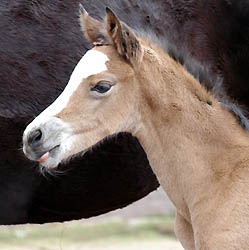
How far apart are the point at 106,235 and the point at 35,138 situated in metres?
4.71

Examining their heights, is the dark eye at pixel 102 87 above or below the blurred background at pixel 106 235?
above

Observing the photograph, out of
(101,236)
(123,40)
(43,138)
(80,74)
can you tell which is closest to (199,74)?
(123,40)

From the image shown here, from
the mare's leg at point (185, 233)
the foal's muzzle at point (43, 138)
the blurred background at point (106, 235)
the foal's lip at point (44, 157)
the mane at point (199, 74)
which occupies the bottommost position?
the blurred background at point (106, 235)

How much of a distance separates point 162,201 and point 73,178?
5182 mm

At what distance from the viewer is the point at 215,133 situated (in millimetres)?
4137

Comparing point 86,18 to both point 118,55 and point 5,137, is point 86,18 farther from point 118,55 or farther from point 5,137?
point 5,137

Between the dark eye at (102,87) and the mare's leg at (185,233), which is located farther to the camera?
the mare's leg at (185,233)

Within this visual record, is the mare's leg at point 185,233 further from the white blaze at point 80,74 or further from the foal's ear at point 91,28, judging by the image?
the foal's ear at point 91,28

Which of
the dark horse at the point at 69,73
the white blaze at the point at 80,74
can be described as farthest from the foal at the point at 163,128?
the dark horse at the point at 69,73

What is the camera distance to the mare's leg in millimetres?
4238

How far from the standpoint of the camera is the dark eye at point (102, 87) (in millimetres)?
4000

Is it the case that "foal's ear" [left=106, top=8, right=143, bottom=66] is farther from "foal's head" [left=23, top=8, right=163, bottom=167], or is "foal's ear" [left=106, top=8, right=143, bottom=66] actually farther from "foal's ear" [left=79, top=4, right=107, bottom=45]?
"foal's ear" [left=79, top=4, right=107, bottom=45]

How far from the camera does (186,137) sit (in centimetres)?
412

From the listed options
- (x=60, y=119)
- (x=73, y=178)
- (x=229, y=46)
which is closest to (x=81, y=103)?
(x=60, y=119)
